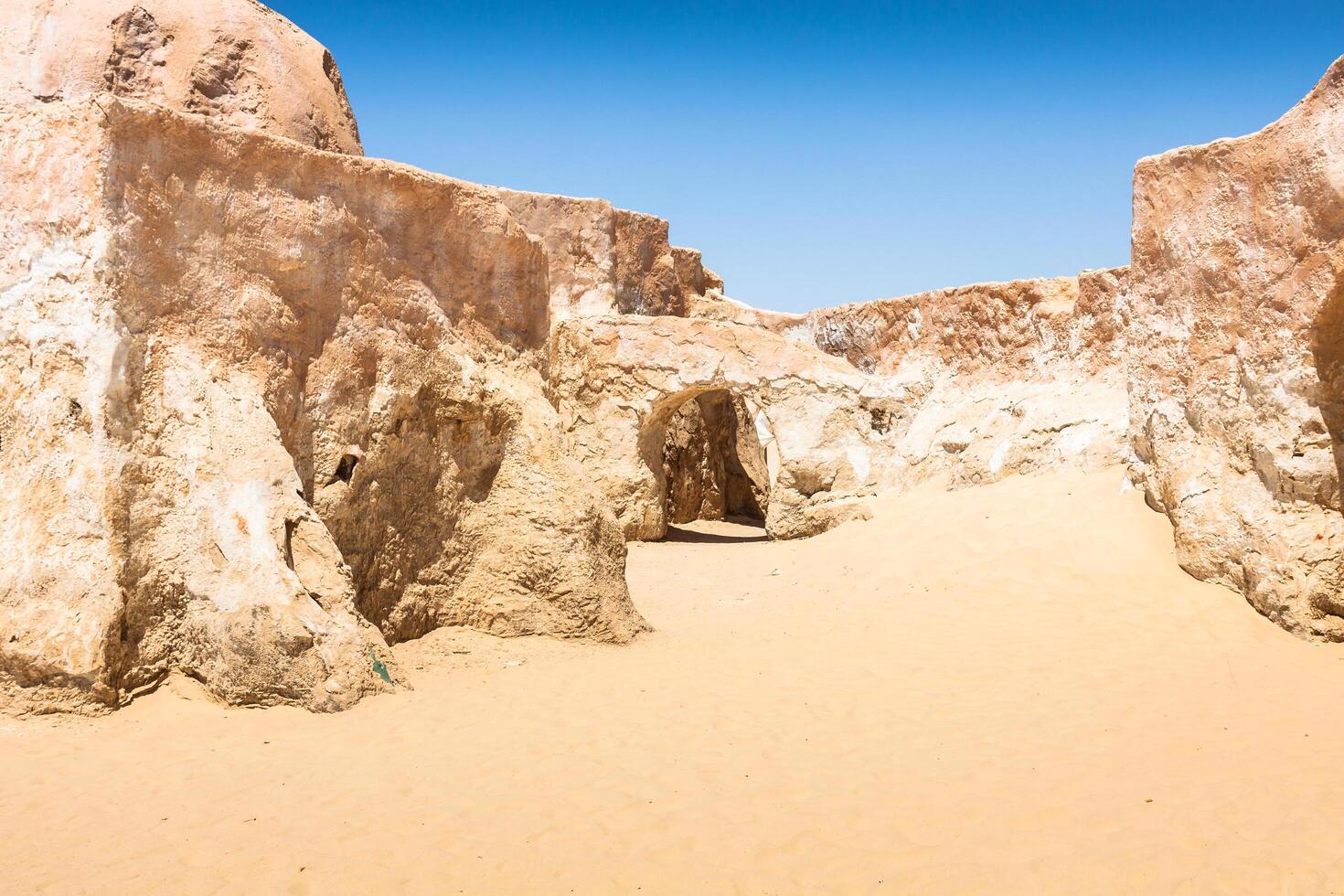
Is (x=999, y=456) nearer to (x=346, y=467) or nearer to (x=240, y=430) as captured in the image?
(x=346, y=467)

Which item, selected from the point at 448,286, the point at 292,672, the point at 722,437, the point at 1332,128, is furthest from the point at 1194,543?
the point at 722,437

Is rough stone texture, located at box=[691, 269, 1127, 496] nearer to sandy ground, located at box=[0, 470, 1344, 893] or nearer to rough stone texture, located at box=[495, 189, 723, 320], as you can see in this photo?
rough stone texture, located at box=[495, 189, 723, 320]

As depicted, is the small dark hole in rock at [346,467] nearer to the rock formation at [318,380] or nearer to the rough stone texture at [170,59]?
the rock formation at [318,380]

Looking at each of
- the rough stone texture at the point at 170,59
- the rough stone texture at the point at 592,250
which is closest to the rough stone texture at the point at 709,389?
the rough stone texture at the point at 592,250

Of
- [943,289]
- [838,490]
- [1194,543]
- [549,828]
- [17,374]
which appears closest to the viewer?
[549,828]

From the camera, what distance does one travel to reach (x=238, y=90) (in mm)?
6434

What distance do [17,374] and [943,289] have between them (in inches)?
485

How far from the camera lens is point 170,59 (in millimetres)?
6258

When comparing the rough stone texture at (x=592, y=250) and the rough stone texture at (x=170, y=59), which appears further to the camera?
the rough stone texture at (x=592, y=250)

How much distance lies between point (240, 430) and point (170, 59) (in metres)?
2.42

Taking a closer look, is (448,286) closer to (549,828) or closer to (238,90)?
(238,90)

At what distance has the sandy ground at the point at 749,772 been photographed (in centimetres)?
361

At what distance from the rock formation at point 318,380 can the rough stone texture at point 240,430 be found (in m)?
0.02

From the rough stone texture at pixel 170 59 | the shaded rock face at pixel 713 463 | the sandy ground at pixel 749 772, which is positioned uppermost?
the rough stone texture at pixel 170 59
